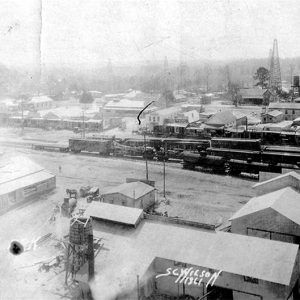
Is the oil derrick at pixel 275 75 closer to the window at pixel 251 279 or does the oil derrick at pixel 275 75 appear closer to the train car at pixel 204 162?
the train car at pixel 204 162

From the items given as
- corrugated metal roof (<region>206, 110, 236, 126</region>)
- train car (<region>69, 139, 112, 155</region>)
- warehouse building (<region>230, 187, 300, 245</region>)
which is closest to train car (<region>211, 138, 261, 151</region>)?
corrugated metal roof (<region>206, 110, 236, 126</region>)

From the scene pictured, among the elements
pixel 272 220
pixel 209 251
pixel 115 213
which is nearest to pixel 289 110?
pixel 272 220

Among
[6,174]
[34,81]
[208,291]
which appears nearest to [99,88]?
[34,81]

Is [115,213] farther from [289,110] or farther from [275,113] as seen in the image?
[289,110]

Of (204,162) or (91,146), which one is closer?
(204,162)

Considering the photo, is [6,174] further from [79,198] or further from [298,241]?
[298,241]
